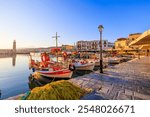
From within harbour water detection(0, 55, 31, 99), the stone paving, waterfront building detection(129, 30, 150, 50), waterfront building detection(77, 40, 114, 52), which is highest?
waterfront building detection(77, 40, 114, 52)

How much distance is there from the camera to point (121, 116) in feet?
9.94

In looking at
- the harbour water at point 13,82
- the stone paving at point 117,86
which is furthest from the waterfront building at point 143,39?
the harbour water at point 13,82

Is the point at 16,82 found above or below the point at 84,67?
below

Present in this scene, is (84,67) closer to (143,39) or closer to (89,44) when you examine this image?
(143,39)

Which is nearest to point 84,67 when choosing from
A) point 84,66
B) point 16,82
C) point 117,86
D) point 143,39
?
point 84,66

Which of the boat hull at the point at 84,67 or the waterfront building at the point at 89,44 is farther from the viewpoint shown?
the waterfront building at the point at 89,44

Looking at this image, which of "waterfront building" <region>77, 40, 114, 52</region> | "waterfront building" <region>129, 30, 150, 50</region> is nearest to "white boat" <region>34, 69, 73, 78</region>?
"waterfront building" <region>129, 30, 150, 50</region>

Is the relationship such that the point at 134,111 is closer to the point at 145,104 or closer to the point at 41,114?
the point at 145,104

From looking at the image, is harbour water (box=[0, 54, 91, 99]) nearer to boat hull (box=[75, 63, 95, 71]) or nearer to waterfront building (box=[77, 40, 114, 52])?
boat hull (box=[75, 63, 95, 71])

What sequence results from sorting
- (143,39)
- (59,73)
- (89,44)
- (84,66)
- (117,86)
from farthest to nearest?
(89,44) → (84,66) → (59,73) → (143,39) → (117,86)

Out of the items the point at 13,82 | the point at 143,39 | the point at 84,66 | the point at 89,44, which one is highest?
the point at 89,44

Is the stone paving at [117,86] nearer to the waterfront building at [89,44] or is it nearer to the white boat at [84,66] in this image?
the white boat at [84,66]

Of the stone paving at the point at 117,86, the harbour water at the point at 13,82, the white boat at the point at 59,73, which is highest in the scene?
the stone paving at the point at 117,86

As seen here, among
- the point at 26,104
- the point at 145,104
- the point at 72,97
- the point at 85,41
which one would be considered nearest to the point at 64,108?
the point at 26,104
